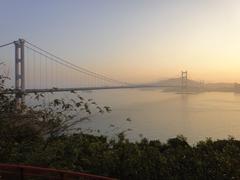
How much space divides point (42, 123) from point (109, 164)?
2.01 metres

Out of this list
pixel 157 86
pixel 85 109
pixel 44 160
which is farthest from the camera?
pixel 157 86

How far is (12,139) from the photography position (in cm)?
649

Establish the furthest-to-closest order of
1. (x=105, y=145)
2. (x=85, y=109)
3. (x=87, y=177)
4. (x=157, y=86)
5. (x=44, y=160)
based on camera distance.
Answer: (x=157, y=86) < (x=85, y=109) < (x=105, y=145) < (x=44, y=160) < (x=87, y=177)

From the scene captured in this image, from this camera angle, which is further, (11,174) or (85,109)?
(85,109)

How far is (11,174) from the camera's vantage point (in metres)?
4.19

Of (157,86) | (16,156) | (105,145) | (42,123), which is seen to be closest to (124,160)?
(105,145)

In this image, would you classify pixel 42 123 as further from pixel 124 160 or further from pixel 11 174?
pixel 11 174

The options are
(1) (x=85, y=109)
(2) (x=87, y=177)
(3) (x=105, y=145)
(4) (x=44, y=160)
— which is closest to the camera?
(2) (x=87, y=177)

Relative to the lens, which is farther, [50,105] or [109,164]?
[50,105]

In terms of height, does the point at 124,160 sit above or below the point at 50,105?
below

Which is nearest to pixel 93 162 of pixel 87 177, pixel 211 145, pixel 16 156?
pixel 16 156

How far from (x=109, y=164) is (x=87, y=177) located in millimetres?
1251

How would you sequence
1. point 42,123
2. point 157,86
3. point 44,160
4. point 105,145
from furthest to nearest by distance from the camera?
1. point 157,86
2. point 42,123
3. point 105,145
4. point 44,160

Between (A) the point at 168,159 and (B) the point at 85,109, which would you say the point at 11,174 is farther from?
(B) the point at 85,109
